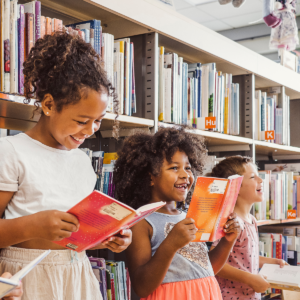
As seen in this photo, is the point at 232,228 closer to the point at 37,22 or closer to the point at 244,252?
the point at 244,252

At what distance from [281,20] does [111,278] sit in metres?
1.92

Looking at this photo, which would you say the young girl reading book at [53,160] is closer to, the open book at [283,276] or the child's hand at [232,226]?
the child's hand at [232,226]

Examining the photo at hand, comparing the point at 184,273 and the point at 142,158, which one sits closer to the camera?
the point at 184,273

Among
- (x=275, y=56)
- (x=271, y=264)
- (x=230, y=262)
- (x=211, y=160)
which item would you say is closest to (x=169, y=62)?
(x=211, y=160)

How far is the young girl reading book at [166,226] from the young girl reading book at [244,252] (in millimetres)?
283

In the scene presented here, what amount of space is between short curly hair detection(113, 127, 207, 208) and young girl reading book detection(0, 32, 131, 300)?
0.32m

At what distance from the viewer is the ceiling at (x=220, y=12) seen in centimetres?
434

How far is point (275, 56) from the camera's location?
5.62m

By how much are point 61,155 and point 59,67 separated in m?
0.24

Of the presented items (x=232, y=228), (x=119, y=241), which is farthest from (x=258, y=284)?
(x=119, y=241)

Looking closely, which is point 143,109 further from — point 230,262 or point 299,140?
point 299,140

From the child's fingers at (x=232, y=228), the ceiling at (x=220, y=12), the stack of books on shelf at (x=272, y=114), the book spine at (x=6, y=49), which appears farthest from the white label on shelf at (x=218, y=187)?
the ceiling at (x=220, y=12)

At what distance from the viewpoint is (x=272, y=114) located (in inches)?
100

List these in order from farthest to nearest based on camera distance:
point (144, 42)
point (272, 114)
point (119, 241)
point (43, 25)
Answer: point (272, 114) < point (144, 42) < point (43, 25) < point (119, 241)
